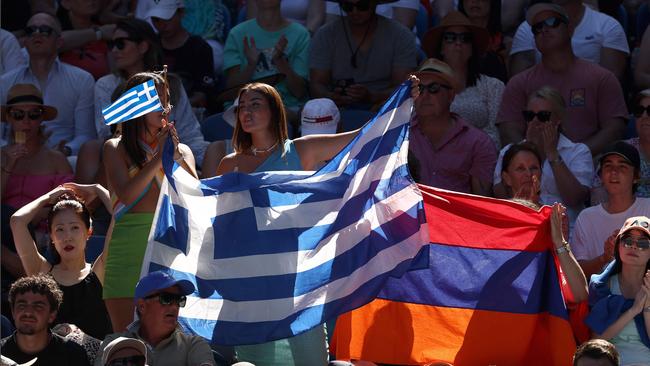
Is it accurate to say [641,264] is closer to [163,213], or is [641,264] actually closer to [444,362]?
[444,362]

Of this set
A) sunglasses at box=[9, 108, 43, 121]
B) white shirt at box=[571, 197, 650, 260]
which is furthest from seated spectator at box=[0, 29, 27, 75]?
white shirt at box=[571, 197, 650, 260]

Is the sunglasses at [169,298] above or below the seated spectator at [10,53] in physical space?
below

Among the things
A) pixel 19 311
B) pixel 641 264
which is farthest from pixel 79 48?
pixel 641 264

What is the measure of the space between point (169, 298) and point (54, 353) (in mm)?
863

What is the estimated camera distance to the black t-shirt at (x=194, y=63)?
1254 centimetres

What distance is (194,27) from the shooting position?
44.1ft

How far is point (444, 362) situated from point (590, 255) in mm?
1768

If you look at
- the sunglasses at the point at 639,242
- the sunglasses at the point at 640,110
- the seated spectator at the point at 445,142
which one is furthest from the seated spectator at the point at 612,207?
the sunglasses at the point at 639,242

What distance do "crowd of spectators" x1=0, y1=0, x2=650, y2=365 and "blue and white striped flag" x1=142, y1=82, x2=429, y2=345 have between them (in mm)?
193

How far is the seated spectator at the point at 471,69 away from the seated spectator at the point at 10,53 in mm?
3609

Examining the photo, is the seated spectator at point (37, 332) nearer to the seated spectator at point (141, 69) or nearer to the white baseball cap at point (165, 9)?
the seated spectator at point (141, 69)

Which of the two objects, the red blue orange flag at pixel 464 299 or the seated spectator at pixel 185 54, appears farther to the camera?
the seated spectator at pixel 185 54

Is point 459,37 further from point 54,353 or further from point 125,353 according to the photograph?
point 125,353

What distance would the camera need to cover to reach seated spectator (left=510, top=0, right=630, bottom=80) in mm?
11969
